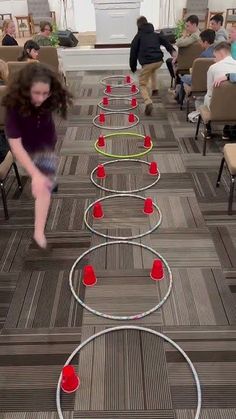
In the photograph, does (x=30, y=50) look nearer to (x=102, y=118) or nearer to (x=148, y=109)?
(x=102, y=118)

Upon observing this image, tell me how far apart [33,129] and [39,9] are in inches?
462

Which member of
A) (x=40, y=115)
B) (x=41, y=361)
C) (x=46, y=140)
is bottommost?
(x=41, y=361)

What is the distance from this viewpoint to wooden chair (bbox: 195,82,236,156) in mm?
4520

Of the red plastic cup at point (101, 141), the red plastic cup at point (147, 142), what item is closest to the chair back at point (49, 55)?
the red plastic cup at point (101, 141)

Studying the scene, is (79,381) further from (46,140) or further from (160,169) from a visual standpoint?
(160,169)

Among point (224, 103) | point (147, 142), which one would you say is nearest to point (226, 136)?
point (224, 103)

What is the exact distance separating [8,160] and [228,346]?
284 centimetres

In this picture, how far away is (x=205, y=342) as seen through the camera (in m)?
2.75

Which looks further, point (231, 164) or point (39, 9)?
point (39, 9)

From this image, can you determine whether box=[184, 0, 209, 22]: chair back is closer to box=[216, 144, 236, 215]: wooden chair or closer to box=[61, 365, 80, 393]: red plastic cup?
box=[216, 144, 236, 215]: wooden chair

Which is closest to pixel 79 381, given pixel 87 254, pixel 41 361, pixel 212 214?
pixel 41 361

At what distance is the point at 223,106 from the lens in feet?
15.4

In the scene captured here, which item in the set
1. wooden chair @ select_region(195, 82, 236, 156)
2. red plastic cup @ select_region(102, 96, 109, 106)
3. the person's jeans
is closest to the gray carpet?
wooden chair @ select_region(195, 82, 236, 156)

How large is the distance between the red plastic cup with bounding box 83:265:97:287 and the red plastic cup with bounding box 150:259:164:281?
1.64 feet
